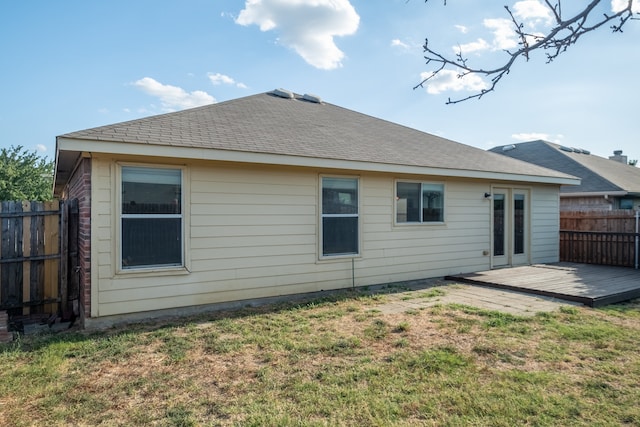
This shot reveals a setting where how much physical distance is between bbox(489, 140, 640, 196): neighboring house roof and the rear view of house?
592cm

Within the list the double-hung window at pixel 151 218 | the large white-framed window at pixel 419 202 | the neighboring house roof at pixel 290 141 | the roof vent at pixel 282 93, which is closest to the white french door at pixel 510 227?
the neighboring house roof at pixel 290 141

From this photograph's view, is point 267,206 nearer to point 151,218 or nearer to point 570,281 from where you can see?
point 151,218

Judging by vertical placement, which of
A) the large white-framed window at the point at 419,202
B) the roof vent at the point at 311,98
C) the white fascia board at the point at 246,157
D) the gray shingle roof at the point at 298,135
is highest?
the roof vent at the point at 311,98

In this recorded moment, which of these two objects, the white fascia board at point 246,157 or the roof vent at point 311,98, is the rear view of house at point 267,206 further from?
the roof vent at point 311,98

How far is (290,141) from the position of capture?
704 cm

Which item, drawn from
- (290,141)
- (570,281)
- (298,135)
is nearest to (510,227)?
(570,281)

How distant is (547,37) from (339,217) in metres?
5.28

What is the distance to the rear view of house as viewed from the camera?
5.35 metres

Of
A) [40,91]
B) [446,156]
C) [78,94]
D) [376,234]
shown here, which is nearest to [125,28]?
[78,94]

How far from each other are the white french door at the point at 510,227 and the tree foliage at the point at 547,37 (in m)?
7.79

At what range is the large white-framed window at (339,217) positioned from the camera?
717 centimetres

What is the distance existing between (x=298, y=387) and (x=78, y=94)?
12.4m

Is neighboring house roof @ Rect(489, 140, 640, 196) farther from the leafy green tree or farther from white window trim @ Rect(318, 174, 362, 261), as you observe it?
the leafy green tree

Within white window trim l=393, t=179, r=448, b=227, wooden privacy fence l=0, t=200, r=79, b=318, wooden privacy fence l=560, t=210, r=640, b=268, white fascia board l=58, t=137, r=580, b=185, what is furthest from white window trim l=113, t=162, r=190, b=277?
wooden privacy fence l=560, t=210, r=640, b=268
